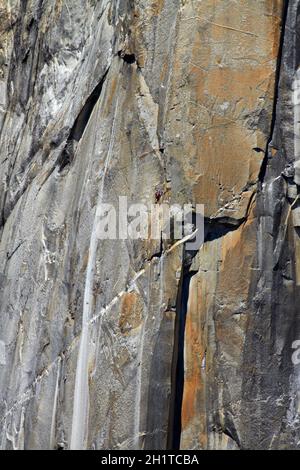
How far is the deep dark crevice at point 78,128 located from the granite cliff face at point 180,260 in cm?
3

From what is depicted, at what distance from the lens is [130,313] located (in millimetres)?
9852

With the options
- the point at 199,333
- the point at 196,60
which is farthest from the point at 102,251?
the point at 196,60

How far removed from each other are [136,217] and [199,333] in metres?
1.18

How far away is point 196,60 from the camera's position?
1015 centimetres

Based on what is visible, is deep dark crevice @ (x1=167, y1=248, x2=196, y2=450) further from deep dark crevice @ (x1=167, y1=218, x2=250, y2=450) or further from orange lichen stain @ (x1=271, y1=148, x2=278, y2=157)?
orange lichen stain @ (x1=271, y1=148, x2=278, y2=157)

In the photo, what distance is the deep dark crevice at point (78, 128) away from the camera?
1116 cm

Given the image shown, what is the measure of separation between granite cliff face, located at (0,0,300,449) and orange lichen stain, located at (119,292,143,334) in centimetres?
1

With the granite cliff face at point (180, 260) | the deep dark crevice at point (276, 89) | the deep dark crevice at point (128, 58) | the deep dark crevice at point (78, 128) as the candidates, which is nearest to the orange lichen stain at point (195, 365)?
the granite cliff face at point (180, 260)

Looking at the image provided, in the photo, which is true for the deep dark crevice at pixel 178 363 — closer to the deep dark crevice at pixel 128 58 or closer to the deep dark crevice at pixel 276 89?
the deep dark crevice at pixel 276 89

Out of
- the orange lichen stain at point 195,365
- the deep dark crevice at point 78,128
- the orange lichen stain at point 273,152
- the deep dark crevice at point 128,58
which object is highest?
the deep dark crevice at point 128,58

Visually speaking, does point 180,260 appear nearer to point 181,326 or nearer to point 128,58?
point 181,326

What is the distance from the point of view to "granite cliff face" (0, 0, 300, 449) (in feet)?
31.8
